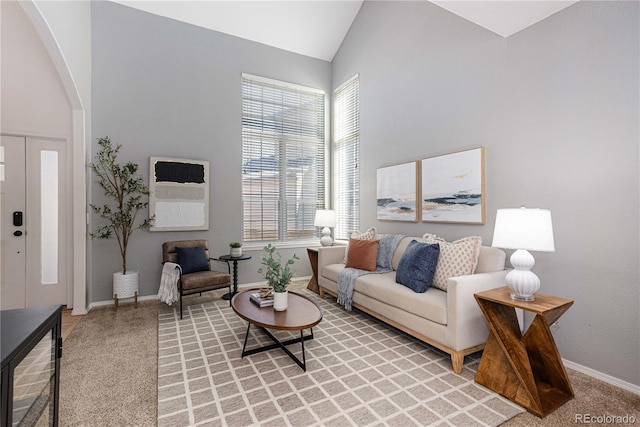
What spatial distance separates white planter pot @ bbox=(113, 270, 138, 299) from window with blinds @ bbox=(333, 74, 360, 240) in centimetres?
324

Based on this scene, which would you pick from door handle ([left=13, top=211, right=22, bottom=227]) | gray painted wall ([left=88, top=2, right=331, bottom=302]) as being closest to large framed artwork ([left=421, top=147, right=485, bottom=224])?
gray painted wall ([left=88, top=2, right=331, bottom=302])

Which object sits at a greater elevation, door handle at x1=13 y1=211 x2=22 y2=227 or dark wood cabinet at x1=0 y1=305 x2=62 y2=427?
door handle at x1=13 y1=211 x2=22 y2=227

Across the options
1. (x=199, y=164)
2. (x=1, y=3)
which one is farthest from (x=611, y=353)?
(x=1, y=3)

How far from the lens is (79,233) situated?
11.8ft

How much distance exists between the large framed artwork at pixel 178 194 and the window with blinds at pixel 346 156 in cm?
227

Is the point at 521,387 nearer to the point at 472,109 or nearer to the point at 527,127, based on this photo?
the point at 527,127

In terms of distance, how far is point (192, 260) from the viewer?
3936mm

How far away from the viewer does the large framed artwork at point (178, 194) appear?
4.24 meters

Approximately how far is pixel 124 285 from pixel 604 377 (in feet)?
15.7

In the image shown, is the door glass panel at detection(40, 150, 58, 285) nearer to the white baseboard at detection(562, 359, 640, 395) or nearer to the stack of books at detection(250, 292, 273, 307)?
the stack of books at detection(250, 292, 273, 307)

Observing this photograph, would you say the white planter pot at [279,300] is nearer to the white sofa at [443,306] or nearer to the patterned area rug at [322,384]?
the patterned area rug at [322,384]

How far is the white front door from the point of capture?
3.53 metres

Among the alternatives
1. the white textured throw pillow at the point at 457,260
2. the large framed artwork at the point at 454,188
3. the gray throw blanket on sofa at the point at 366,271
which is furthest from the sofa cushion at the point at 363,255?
the white textured throw pillow at the point at 457,260

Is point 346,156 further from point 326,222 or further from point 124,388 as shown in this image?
point 124,388
